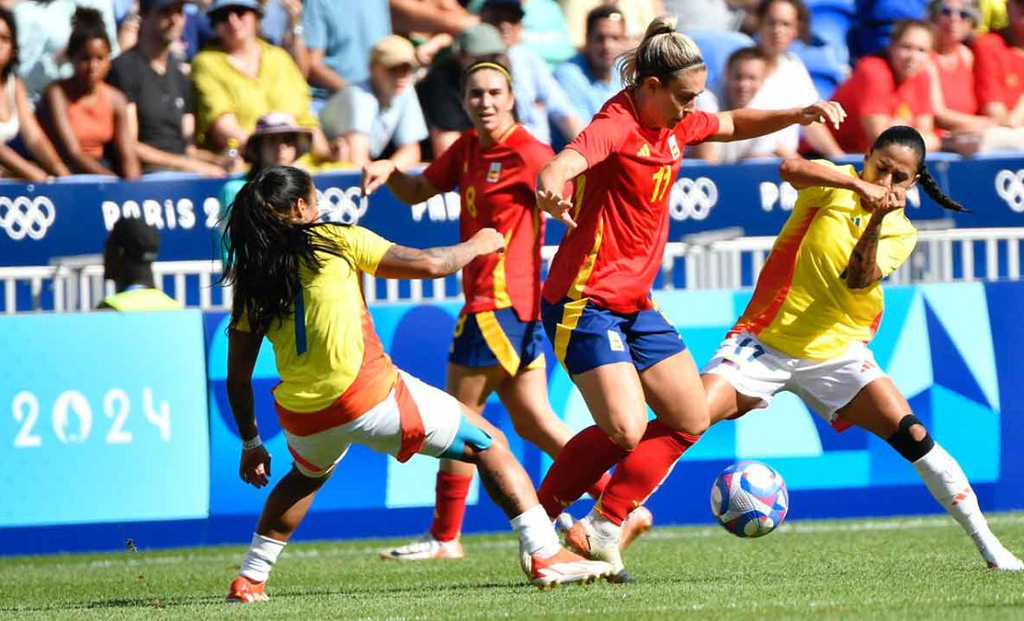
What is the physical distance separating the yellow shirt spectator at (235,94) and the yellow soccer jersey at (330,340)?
6387 millimetres

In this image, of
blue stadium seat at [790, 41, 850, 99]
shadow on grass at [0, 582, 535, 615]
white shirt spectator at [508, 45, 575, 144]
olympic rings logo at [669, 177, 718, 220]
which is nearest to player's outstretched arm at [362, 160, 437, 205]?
shadow on grass at [0, 582, 535, 615]

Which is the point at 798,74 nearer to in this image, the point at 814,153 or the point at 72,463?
the point at 814,153

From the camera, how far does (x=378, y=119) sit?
45.5 feet

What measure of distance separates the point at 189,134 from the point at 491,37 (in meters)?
2.28

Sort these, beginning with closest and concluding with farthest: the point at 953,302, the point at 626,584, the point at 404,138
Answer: the point at 626,584 → the point at 953,302 → the point at 404,138

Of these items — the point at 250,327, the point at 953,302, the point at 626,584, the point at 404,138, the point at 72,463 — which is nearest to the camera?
the point at 250,327

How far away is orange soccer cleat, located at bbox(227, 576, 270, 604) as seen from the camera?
25.9 ft

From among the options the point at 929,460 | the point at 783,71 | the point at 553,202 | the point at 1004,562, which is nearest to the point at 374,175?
the point at 553,202

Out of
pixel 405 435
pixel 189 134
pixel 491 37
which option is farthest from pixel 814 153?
pixel 405 435

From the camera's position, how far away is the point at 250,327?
7.57m

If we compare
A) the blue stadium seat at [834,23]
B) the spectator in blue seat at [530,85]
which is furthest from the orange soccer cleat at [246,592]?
the blue stadium seat at [834,23]

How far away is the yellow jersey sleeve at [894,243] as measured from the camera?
8.53 meters

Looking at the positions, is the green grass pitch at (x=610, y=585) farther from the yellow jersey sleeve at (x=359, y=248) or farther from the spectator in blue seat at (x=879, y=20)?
the spectator in blue seat at (x=879, y=20)

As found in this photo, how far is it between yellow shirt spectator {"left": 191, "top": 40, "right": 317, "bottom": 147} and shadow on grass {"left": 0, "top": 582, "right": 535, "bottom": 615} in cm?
597
